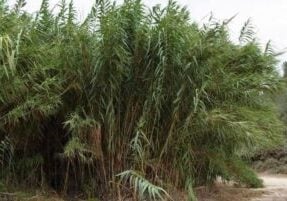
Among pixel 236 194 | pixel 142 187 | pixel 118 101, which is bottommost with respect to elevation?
pixel 236 194

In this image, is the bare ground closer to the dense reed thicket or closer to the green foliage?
the dense reed thicket

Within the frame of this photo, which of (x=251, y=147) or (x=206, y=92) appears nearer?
(x=206, y=92)

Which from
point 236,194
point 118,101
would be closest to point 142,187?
point 118,101

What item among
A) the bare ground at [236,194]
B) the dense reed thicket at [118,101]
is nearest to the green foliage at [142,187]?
the dense reed thicket at [118,101]

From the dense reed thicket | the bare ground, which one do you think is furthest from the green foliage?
the bare ground

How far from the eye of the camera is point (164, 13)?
7.57 metres

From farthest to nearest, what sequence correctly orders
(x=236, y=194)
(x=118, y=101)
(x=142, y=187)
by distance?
1. (x=236, y=194)
2. (x=118, y=101)
3. (x=142, y=187)

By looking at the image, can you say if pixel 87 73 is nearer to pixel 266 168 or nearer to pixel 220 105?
pixel 220 105

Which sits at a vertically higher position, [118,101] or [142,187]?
[118,101]

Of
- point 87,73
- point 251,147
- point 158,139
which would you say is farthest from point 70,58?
point 251,147

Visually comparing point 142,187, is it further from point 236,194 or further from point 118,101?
point 236,194

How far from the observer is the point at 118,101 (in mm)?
7641

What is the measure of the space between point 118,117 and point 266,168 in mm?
13791

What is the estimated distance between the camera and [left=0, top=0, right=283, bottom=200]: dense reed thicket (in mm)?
7273
